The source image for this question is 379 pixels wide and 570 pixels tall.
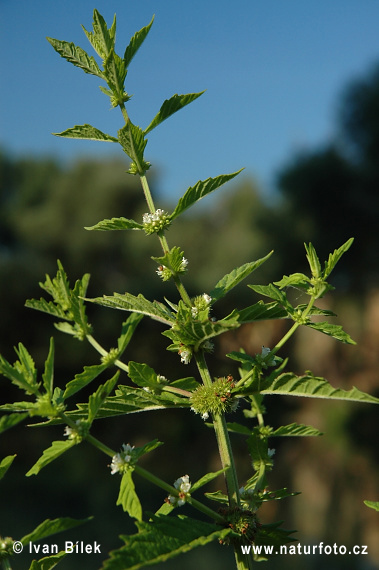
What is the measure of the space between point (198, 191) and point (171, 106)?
0.07 meters

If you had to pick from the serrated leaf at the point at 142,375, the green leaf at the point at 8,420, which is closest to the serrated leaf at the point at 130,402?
the serrated leaf at the point at 142,375

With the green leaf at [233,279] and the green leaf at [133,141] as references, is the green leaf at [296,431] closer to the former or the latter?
the green leaf at [233,279]

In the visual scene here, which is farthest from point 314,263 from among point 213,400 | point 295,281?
point 213,400

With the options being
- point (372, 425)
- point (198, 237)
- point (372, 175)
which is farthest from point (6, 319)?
point (372, 175)

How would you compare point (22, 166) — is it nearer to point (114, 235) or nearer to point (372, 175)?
point (114, 235)

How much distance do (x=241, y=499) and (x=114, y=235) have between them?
668 centimetres

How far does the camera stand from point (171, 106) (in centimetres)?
48

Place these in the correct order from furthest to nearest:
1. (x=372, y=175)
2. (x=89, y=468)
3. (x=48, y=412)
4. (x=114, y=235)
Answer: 1. (x=372, y=175)
2. (x=114, y=235)
3. (x=89, y=468)
4. (x=48, y=412)

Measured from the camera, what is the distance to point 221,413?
1.54 feet

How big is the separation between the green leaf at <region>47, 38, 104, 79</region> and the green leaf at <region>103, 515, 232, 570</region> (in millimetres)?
338

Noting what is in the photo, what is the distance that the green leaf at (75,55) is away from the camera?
46 centimetres

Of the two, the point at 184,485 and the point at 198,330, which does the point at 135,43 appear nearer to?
the point at 198,330

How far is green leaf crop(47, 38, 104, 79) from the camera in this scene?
18.3 inches

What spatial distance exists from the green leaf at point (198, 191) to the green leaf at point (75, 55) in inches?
4.5
